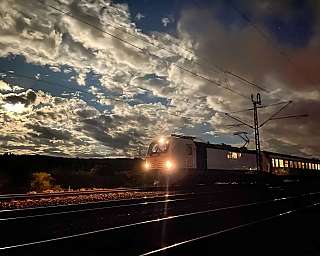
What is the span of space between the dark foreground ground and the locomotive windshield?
13849 millimetres

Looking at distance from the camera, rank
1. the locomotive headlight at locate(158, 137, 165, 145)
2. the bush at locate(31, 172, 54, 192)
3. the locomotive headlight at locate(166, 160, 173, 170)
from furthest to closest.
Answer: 1. the bush at locate(31, 172, 54, 192)
2. the locomotive headlight at locate(158, 137, 165, 145)
3. the locomotive headlight at locate(166, 160, 173, 170)

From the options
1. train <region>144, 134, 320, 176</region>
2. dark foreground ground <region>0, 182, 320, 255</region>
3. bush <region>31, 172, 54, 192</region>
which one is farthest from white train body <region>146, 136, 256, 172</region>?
dark foreground ground <region>0, 182, 320, 255</region>

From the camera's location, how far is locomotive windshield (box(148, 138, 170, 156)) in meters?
29.4

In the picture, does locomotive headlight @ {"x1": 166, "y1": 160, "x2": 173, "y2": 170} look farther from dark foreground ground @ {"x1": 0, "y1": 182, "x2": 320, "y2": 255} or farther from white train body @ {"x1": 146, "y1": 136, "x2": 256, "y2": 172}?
dark foreground ground @ {"x1": 0, "y1": 182, "x2": 320, "y2": 255}

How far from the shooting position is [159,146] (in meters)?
30.0

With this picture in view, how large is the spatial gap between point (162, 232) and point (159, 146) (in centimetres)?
2013

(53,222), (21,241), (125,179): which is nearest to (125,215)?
(53,222)

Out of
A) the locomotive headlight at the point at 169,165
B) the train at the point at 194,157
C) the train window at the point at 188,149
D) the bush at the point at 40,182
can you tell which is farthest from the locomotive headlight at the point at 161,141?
the bush at the point at 40,182

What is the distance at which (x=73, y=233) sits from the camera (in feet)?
32.4

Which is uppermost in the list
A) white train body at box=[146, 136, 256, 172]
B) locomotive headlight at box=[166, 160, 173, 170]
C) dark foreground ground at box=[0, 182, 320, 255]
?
white train body at box=[146, 136, 256, 172]

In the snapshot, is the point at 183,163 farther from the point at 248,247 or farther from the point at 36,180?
the point at 248,247

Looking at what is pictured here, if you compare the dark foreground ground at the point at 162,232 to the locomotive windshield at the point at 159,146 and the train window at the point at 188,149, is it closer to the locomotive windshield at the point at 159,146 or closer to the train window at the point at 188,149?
the locomotive windshield at the point at 159,146

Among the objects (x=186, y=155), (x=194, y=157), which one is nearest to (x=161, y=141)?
(x=186, y=155)

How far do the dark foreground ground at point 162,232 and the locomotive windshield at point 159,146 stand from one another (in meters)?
13.8
